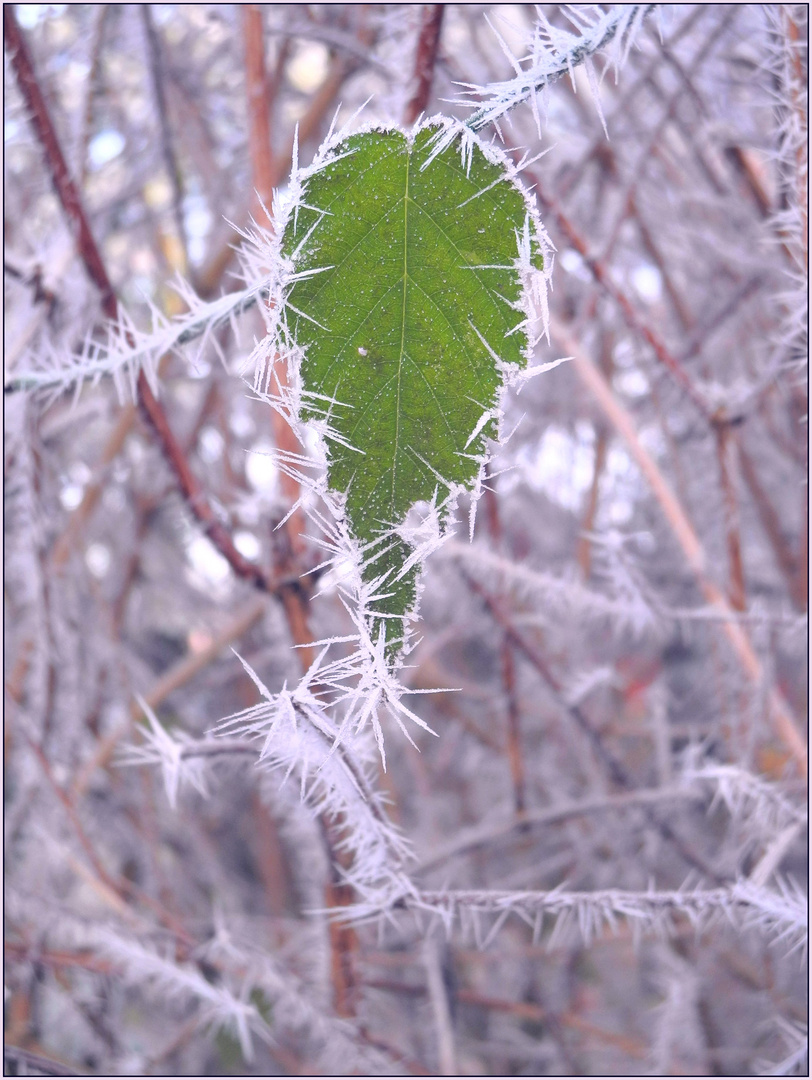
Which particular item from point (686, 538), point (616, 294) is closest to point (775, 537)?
point (686, 538)

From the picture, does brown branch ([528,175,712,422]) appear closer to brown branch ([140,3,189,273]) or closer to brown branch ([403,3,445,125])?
brown branch ([403,3,445,125])

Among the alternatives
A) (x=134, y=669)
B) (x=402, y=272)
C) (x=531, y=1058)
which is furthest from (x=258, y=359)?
(x=531, y=1058)

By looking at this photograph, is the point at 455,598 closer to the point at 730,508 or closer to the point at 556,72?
the point at 730,508

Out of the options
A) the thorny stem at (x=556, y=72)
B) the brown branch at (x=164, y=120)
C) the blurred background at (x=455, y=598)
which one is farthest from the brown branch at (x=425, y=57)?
the brown branch at (x=164, y=120)

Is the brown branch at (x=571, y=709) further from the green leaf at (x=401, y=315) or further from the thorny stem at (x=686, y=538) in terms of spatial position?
the green leaf at (x=401, y=315)

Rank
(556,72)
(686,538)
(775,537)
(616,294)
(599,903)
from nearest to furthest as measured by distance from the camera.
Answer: (556,72) → (599,903) → (616,294) → (686,538) → (775,537)

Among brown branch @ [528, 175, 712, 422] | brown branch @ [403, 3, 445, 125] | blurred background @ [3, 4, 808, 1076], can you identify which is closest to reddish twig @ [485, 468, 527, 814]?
blurred background @ [3, 4, 808, 1076]
